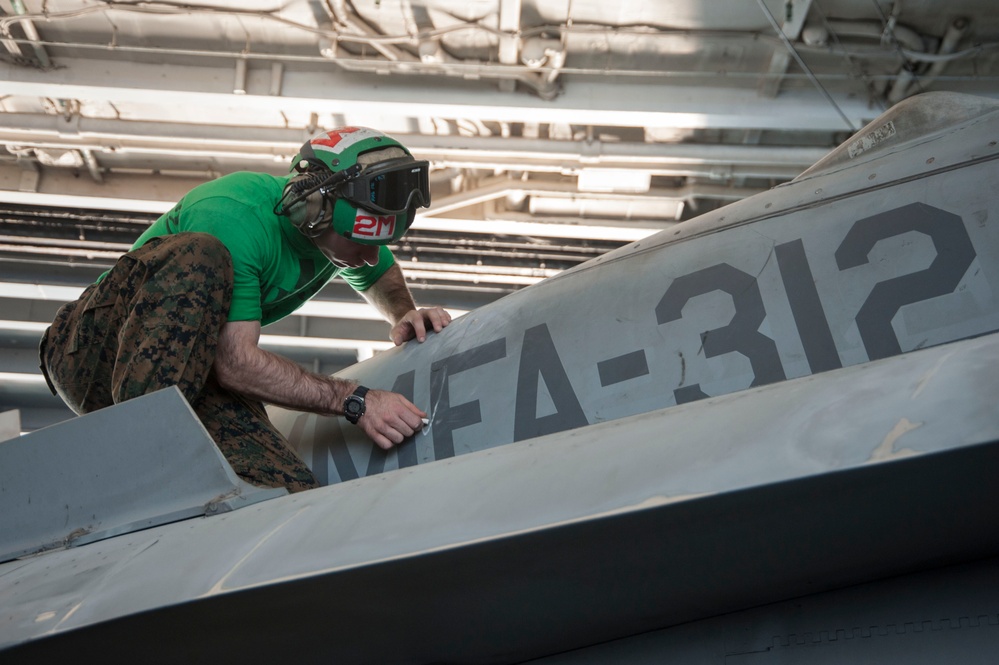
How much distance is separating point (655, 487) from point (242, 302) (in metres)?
1.85

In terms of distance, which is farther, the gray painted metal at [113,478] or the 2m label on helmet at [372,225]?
the 2m label on helmet at [372,225]

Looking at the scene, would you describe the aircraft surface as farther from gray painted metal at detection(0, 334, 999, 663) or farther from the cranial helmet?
the cranial helmet

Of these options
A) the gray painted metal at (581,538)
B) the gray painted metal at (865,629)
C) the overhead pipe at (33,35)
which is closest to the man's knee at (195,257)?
the gray painted metal at (581,538)

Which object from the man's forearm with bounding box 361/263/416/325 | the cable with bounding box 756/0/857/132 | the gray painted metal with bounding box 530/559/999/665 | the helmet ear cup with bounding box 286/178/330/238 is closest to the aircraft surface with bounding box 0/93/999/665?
the gray painted metal with bounding box 530/559/999/665

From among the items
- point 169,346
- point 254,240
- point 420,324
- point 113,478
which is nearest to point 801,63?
point 420,324

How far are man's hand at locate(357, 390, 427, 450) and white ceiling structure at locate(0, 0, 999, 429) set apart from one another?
2826 mm

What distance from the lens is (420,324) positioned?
Answer: 355cm

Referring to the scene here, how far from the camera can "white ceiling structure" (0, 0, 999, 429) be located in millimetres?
5594

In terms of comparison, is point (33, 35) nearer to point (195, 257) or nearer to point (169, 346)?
point (195, 257)

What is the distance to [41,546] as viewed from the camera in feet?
8.99

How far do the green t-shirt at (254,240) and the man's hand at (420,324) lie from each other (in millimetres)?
380

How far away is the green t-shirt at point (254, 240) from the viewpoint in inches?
126

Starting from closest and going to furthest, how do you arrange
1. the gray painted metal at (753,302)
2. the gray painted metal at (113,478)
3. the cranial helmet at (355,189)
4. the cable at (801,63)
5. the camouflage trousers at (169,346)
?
1. the gray painted metal at (753,302)
2. the gray painted metal at (113,478)
3. the camouflage trousers at (169,346)
4. the cranial helmet at (355,189)
5. the cable at (801,63)

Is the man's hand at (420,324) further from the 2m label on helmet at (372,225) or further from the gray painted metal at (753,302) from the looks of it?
the 2m label on helmet at (372,225)
